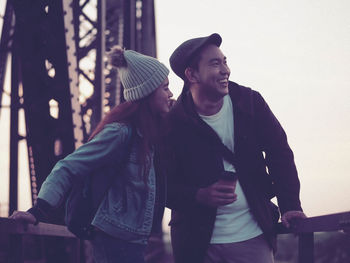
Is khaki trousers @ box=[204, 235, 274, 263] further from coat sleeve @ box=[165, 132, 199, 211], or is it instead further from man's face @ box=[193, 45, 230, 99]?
man's face @ box=[193, 45, 230, 99]

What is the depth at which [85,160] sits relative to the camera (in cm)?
248

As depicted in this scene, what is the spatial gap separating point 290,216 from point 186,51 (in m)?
1.12

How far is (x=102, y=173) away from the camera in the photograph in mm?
2547

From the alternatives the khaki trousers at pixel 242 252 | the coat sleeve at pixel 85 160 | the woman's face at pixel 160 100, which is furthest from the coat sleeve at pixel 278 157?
the coat sleeve at pixel 85 160

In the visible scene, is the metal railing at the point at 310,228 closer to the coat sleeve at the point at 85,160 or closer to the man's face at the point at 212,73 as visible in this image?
the man's face at the point at 212,73

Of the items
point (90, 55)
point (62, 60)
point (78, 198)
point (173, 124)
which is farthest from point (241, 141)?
point (90, 55)

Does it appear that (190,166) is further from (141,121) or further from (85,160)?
(85,160)

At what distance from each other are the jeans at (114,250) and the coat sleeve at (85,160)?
0.82 feet

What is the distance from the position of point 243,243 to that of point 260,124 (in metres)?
0.65

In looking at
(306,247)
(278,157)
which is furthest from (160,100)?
(306,247)

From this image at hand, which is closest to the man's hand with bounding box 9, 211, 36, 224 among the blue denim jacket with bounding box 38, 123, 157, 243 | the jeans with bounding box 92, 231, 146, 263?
the blue denim jacket with bounding box 38, 123, 157, 243

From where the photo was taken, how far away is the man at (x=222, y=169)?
9.73 ft

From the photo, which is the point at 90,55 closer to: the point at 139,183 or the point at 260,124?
the point at 260,124

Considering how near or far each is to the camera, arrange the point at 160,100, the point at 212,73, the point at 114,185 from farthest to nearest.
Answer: the point at 212,73, the point at 160,100, the point at 114,185
